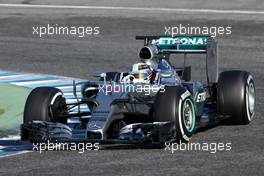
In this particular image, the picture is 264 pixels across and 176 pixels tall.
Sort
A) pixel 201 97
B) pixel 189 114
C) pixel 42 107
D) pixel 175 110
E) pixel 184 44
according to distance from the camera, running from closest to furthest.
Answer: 1. pixel 175 110
2. pixel 189 114
3. pixel 42 107
4. pixel 201 97
5. pixel 184 44

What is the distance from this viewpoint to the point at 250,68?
19859 mm

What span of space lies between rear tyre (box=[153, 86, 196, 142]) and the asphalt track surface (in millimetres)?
349

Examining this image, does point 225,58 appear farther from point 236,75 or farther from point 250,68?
point 236,75

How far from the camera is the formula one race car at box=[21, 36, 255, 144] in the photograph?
13164 mm

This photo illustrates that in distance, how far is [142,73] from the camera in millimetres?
14422

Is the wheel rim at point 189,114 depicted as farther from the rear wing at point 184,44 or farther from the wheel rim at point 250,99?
the rear wing at point 184,44

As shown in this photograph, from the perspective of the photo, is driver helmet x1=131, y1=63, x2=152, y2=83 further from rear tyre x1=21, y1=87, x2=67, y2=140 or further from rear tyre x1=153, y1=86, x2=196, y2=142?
rear tyre x1=21, y1=87, x2=67, y2=140

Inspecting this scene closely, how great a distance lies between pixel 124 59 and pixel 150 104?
297 inches

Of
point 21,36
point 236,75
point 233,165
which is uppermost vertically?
point 21,36

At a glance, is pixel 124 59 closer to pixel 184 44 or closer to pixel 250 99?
pixel 184 44

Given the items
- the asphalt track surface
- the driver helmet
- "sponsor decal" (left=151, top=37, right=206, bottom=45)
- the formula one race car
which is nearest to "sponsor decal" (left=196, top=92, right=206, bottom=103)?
the formula one race car

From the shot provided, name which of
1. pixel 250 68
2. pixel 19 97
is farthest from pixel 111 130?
pixel 250 68

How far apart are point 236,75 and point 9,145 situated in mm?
3312

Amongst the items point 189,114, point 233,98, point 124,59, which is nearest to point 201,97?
point 233,98
